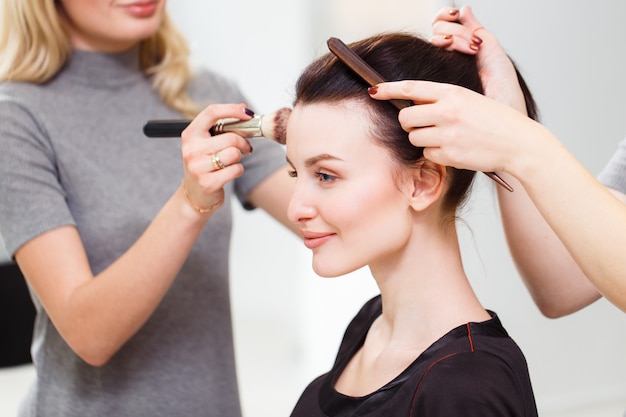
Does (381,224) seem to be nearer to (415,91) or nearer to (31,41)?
(415,91)

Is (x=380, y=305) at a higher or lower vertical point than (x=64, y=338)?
higher

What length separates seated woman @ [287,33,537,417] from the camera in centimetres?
88

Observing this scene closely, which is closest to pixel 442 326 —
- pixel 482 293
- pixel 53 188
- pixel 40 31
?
pixel 53 188

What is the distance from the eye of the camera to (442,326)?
2.97ft

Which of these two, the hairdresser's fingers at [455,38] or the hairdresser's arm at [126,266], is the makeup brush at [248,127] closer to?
the hairdresser's arm at [126,266]

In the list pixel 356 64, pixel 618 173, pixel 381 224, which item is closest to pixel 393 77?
pixel 356 64

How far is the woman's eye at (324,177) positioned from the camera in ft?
2.98

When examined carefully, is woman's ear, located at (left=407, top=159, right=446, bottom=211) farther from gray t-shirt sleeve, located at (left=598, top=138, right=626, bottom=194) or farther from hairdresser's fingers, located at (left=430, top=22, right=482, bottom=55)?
gray t-shirt sleeve, located at (left=598, top=138, right=626, bottom=194)

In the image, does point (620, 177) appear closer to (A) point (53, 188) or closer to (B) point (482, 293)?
(A) point (53, 188)

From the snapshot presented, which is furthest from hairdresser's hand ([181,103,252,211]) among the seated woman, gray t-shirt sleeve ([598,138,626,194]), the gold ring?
gray t-shirt sleeve ([598,138,626,194])

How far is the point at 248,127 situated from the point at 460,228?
1.00 m

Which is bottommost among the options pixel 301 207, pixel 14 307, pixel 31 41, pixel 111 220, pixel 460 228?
pixel 14 307

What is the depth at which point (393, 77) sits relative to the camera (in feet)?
2.94

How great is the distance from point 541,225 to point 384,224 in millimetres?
261
